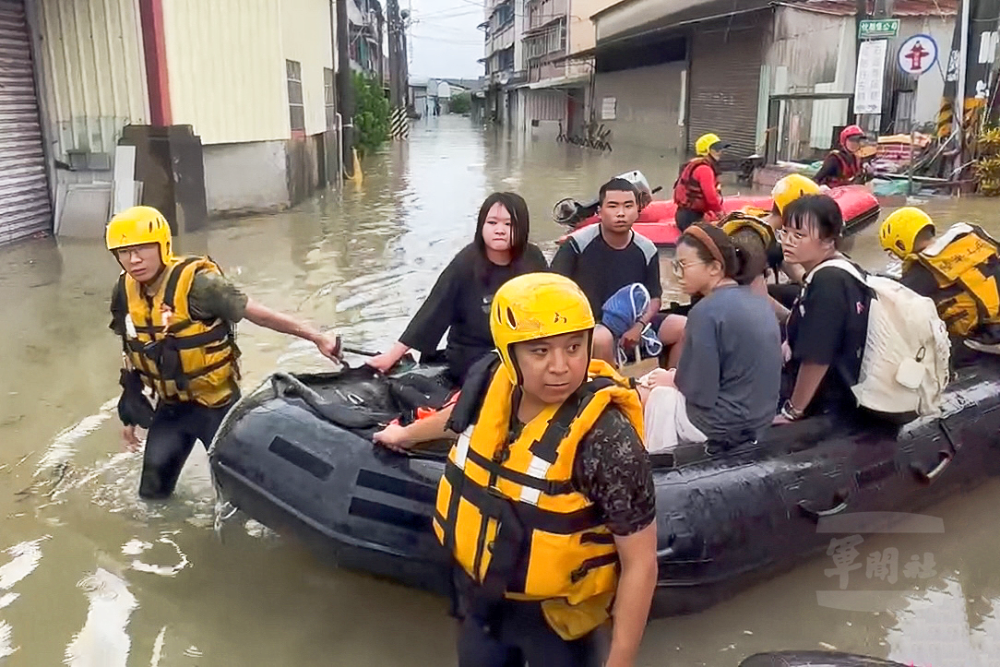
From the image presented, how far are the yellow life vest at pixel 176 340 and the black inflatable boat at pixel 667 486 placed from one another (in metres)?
0.21

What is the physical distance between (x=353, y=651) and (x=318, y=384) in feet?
4.26

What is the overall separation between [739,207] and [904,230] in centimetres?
479

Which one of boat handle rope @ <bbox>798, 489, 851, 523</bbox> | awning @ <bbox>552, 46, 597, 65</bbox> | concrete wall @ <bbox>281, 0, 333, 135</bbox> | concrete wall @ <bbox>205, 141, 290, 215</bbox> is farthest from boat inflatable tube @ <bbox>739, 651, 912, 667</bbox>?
awning @ <bbox>552, 46, 597, 65</bbox>

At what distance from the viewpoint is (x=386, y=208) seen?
48.9 ft

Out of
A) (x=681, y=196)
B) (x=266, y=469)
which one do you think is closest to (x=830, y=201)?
(x=266, y=469)

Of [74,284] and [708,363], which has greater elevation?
[708,363]

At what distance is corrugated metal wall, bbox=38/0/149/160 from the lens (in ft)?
35.4

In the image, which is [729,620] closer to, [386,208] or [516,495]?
[516,495]

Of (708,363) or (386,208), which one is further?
(386,208)

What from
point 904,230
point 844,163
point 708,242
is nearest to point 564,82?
point 844,163

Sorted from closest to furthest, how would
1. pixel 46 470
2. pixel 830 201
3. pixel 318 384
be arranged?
1. pixel 830 201
2. pixel 318 384
3. pixel 46 470

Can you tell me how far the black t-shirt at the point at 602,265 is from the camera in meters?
4.38

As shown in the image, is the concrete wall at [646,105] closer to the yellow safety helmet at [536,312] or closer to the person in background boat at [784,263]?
the person in background boat at [784,263]

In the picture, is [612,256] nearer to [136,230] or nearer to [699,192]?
[136,230]
